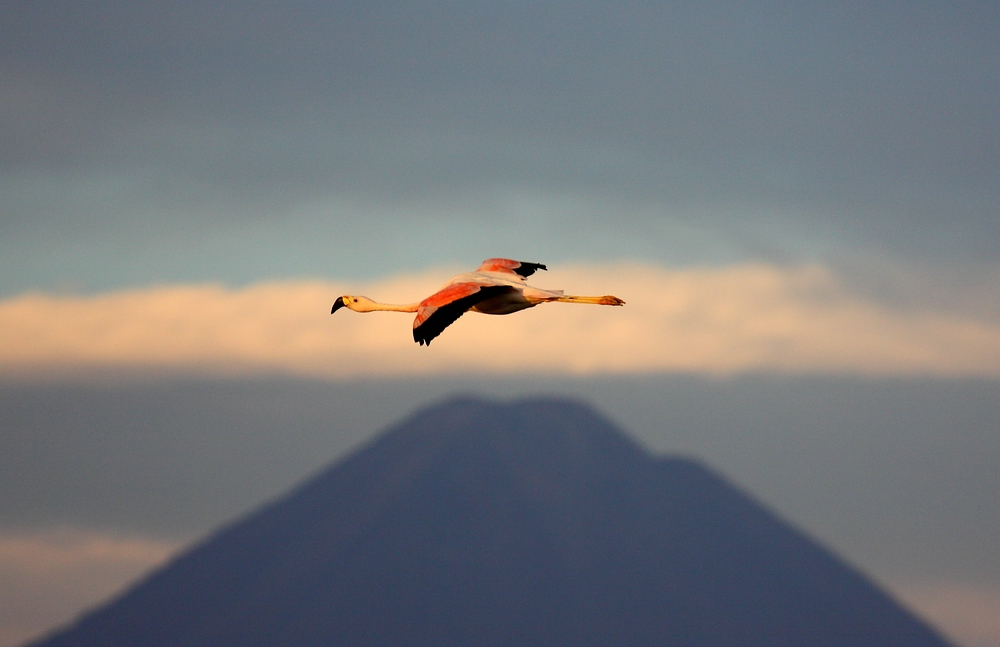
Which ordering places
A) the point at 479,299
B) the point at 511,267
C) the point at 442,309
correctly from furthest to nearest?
the point at 511,267, the point at 479,299, the point at 442,309

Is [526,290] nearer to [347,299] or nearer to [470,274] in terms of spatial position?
[470,274]

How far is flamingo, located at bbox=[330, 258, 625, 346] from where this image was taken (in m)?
36.3

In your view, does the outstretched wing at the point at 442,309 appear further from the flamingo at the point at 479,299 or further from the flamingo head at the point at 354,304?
the flamingo head at the point at 354,304

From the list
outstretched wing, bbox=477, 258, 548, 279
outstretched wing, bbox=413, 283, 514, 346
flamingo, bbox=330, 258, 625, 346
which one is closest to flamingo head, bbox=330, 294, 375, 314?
flamingo, bbox=330, 258, 625, 346

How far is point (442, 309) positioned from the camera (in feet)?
120

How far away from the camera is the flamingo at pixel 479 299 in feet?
119

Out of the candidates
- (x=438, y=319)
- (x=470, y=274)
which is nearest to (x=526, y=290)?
(x=470, y=274)

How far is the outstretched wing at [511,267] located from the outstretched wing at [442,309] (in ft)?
18.4

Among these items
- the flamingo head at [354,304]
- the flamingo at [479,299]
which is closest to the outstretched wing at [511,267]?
the flamingo at [479,299]

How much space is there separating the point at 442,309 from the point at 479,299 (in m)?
4.70

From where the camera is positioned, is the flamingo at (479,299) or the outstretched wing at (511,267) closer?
the flamingo at (479,299)

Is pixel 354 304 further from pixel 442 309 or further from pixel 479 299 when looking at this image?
pixel 442 309

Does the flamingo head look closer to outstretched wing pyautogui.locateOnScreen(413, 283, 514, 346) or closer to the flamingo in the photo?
the flamingo

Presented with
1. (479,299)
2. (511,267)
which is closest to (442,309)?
(479,299)
